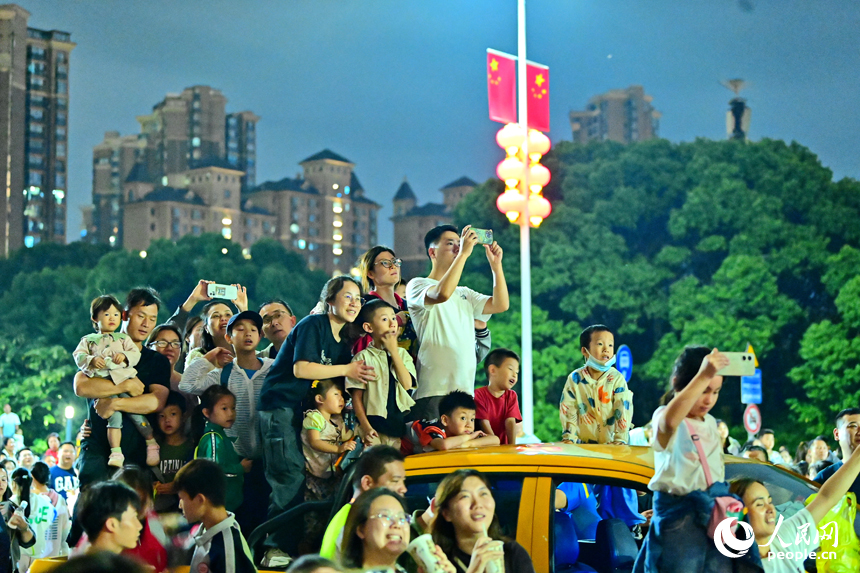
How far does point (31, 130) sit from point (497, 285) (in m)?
79.9

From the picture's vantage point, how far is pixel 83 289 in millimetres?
46312

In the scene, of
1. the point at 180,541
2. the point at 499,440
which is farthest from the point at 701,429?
the point at 180,541

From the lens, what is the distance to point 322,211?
101 m

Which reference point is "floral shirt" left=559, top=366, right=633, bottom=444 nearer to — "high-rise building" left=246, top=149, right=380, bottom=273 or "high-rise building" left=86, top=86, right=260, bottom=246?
"high-rise building" left=86, top=86, right=260, bottom=246

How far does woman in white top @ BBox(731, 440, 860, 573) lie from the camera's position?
4090mm

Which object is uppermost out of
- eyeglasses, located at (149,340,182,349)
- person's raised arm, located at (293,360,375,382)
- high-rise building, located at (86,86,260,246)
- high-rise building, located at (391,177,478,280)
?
high-rise building, located at (86,86,260,246)

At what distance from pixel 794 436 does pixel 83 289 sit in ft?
106

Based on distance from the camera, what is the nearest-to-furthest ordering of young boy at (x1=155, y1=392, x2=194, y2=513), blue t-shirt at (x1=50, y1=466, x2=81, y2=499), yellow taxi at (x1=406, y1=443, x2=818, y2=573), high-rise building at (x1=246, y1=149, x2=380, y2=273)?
yellow taxi at (x1=406, y1=443, x2=818, y2=573)
young boy at (x1=155, y1=392, x2=194, y2=513)
blue t-shirt at (x1=50, y1=466, x2=81, y2=499)
high-rise building at (x1=246, y1=149, x2=380, y2=273)

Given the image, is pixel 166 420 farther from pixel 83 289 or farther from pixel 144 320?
pixel 83 289

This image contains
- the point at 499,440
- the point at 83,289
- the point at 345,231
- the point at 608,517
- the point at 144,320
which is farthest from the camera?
the point at 345,231

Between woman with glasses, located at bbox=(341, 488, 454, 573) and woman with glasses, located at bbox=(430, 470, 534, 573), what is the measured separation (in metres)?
0.22

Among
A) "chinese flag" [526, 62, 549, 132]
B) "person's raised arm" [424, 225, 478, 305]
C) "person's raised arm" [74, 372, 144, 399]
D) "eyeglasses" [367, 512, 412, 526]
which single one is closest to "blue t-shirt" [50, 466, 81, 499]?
"person's raised arm" [74, 372, 144, 399]

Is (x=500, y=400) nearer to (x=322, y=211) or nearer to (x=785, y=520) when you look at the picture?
(x=785, y=520)

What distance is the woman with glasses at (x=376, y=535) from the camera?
11.8ft
